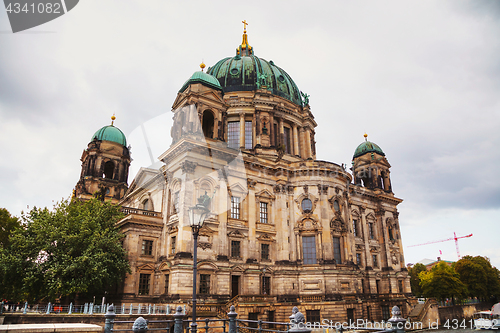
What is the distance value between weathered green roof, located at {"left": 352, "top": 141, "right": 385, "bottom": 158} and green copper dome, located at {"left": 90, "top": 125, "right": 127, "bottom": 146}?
1458 inches

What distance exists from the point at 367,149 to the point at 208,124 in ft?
93.8

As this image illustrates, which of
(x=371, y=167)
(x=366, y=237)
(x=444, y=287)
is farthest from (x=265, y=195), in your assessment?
(x=444, y=287)

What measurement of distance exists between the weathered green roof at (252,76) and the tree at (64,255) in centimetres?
2561

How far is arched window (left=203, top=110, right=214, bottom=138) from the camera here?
3666cm

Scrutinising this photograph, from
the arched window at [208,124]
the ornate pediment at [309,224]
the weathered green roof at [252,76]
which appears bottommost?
the ornate pediment at [309,224]

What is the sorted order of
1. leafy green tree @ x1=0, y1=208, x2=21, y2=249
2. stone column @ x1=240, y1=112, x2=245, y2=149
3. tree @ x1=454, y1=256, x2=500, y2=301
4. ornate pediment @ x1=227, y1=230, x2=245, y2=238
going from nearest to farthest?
ornate pediment @ x1=227, y1=230, x2=245, y2=238, leafy green tree @ x1=0, y1=208, x2=21, y2=249, stone column @ x1=240, y1=112, x2=245, y2=149, tree @ x1=454, y1=256, x2=500, y2=301

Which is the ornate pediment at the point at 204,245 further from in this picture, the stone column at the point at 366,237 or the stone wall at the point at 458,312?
the stone wall at the point at 458,312

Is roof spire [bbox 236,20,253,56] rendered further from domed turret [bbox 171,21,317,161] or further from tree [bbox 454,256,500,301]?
tree [bbox 454,256,500,301]

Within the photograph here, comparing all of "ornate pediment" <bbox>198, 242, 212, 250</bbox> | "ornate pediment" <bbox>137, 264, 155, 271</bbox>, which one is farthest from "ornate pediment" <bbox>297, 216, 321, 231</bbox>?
A: "ornate pediment" <bbox>137, 264, 155, 271</bbox>

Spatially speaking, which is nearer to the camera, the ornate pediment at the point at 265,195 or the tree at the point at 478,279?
the ornate pediment at the point at 265,195

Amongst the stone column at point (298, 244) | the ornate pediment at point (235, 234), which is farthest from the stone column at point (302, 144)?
the ornate pediment at point (235, 234)

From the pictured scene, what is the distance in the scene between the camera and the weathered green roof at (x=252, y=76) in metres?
46.9

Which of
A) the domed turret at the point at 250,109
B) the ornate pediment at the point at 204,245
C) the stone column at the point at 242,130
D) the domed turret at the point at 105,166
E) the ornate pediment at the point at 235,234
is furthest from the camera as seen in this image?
the domed turret at the point at 105,166

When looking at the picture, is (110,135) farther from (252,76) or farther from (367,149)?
(367,149)
